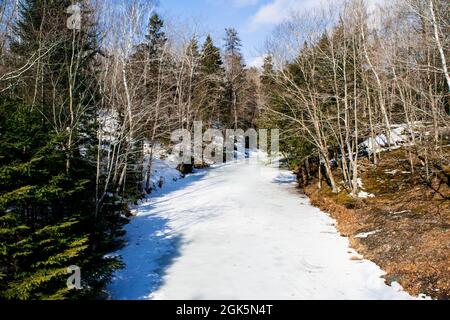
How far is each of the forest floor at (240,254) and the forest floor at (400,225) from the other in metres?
0.47

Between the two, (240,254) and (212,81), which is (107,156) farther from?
(212,81)

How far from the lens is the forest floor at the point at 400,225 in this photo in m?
8.99

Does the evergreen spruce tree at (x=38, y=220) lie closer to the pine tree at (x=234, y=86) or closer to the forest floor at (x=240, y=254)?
the forest floor at (x=240, y=254)

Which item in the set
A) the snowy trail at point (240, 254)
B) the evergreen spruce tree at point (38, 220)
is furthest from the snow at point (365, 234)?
the evergreen spruce tree at point (38, 220)

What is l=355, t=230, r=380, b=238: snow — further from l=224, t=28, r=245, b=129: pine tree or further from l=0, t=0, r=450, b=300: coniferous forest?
l=224, t=28, r=245, b=129: pine tree

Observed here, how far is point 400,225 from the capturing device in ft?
40.3

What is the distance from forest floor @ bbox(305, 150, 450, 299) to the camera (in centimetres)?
899

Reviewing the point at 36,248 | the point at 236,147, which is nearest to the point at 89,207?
the point at 36,248

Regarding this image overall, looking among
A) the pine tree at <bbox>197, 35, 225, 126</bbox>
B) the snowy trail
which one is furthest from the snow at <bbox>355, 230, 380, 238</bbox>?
the pine tree at <bbox>197, 35, 225, 126</bbox>

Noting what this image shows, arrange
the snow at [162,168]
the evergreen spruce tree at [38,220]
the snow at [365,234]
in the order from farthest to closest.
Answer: the snow at [162,168] < the snow at [365,234] < the evergreen spruce tree at [38,220]

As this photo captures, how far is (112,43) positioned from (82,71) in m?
3.25

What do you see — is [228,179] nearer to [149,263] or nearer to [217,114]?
[149,263]
